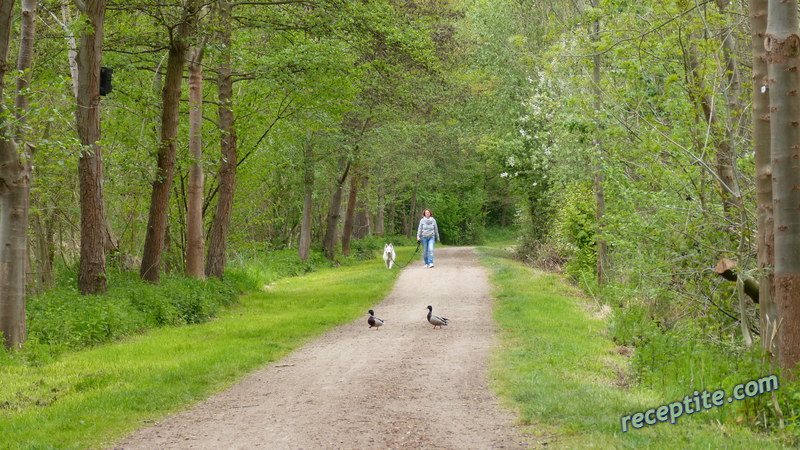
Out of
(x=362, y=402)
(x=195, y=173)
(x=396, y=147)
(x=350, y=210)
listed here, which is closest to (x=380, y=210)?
(x=396, y=147)

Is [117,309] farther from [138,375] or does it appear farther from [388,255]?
[388,255]

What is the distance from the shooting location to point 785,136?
7215 millimetres

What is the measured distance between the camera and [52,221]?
20.4 metres

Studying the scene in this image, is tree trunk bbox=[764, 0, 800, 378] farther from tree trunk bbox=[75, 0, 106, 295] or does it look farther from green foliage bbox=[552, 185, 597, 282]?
green foliage bbox=[552, 185, 597, 282]

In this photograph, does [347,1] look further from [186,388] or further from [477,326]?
[186,388]

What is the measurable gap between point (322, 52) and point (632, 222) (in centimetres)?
930

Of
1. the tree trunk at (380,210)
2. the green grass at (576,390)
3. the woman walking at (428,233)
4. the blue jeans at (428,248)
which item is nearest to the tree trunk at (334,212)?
the woman walking at (428,233)

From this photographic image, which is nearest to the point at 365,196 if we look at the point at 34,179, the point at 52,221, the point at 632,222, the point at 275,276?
the point at 275,276

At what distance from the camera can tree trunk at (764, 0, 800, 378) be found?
7137 mm

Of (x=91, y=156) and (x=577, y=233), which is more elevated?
(x=91, y=156)

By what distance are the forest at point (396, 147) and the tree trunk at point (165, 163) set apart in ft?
0.15

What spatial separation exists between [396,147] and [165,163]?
18.3m

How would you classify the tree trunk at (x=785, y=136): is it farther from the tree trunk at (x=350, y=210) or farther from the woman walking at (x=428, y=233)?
the tree trunk at (x=350, y=210)

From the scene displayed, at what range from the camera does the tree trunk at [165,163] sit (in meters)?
17.0
